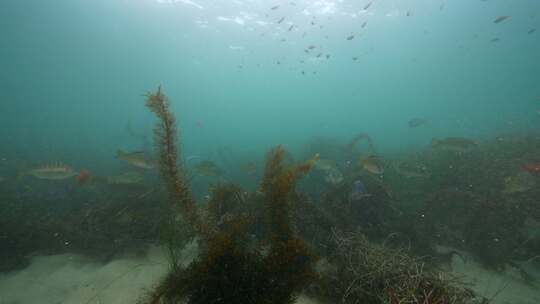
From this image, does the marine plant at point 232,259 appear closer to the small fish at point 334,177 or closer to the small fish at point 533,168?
the small fish at point 334,177

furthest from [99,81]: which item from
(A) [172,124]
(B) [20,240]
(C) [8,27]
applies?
(A) [172,124]

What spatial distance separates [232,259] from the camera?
3258 mm

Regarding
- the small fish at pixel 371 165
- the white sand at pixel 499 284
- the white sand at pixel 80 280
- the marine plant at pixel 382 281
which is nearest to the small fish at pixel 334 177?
the small fish at pixel 371 165

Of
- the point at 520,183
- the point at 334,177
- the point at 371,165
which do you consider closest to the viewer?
the point at 520,183

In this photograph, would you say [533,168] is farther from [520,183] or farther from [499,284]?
[499,284]

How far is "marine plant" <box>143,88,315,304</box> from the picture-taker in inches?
125

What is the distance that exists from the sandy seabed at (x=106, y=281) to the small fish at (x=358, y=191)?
2.40 metres

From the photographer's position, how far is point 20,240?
21.6 ft

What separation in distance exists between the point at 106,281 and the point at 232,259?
11.4 feet

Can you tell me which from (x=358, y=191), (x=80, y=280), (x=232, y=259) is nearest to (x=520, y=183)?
(x=358, y=191)

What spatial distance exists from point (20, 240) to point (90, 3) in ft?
94.3

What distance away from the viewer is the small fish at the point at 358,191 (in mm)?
6969

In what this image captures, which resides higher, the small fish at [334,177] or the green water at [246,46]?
the green water at [246,46]

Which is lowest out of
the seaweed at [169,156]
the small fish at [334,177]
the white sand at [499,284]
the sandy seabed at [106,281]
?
the white sand at [499,284]
